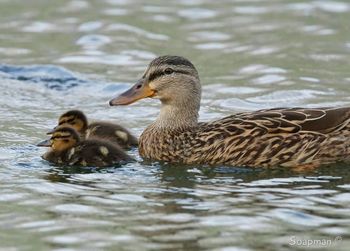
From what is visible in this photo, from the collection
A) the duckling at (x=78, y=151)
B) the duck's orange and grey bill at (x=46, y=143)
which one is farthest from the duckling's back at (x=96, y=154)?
the duck's orange and grey bill at (x=46, y=143)

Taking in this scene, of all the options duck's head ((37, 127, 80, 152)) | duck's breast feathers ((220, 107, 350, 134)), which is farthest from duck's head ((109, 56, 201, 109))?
duck's breast feathers ((220, 107, 350, 134))

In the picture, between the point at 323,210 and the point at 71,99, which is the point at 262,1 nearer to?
the point at 71,99

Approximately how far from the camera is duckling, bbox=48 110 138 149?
1126cm

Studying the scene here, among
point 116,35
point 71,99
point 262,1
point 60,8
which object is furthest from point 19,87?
point 262,1

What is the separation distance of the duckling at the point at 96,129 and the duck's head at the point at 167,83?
385 mm

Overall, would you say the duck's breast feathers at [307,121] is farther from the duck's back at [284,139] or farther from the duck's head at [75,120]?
the duck's head at [75,120]

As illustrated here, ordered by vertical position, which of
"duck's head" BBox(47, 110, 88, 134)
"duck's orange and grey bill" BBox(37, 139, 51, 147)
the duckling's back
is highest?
"duck's head" BBox(47, 110, 88, 134)

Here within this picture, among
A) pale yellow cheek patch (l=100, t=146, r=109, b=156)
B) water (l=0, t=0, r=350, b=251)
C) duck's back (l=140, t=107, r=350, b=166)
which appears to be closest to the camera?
water (l=0, t=0, r=350, b=251)

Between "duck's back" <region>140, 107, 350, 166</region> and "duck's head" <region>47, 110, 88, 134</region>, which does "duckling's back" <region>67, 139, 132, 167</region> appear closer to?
"duck's head" <region>47, 110, 88, 134</region>

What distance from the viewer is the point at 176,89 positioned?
36.5 ft

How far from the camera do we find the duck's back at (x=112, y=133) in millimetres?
11289

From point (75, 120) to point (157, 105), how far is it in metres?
2.31

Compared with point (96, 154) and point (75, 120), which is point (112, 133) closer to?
point (75, 120)

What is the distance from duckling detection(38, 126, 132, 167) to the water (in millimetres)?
141
